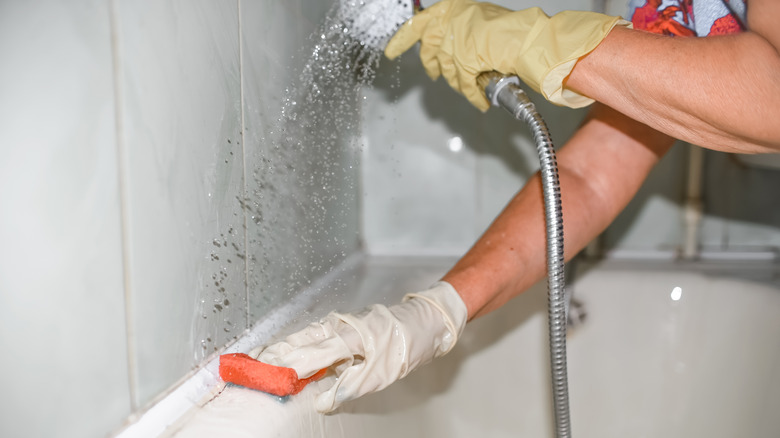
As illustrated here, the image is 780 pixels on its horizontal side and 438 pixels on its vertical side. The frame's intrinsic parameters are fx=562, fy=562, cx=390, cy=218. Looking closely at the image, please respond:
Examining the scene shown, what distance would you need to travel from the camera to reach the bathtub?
895 mm

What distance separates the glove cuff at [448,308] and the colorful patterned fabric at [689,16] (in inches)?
15.7

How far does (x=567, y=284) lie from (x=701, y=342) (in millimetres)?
233

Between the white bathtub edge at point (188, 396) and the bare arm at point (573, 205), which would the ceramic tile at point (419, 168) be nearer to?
the bare arm at point (573, 205)

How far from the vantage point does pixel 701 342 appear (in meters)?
0.95

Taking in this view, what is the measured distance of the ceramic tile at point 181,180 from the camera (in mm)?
445

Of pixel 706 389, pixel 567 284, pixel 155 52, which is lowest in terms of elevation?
pixel 706 389

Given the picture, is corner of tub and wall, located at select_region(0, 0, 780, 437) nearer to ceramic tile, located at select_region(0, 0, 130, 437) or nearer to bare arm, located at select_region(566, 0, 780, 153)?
ceramic tile, located at select_region(0, 0, 130, 437)

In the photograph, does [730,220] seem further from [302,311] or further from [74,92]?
[74,92]

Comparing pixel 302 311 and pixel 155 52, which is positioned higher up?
pixel 155 52

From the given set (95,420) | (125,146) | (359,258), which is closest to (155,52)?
(125,146)

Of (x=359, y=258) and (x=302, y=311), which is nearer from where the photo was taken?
(x=302, y=311)

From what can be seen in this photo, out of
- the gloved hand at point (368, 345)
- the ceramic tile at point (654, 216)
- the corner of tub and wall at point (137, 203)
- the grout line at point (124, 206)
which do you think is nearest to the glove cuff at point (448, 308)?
the gloved hand at point (368, 345)

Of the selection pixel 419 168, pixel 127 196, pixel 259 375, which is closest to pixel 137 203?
pixel 127 196

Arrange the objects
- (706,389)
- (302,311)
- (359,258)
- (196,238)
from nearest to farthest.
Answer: (196,238)
(302,311)
(706,389)
(359,258)
